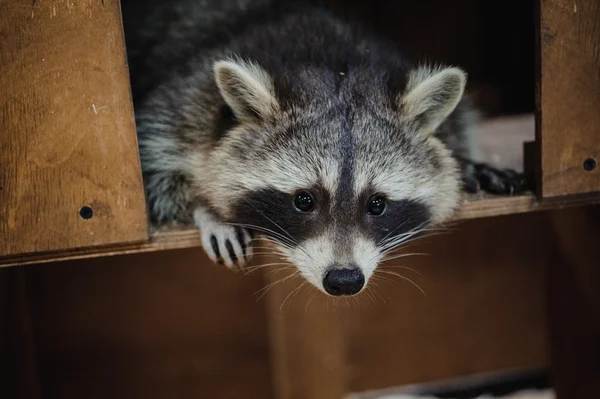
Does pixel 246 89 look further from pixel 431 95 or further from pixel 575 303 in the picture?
pixel 575 303

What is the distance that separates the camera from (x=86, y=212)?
6.16 ft

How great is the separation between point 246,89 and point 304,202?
384mm

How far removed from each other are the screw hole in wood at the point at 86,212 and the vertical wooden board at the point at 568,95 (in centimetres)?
136

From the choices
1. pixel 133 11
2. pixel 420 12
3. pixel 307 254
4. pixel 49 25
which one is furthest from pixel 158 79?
pixel 420 12

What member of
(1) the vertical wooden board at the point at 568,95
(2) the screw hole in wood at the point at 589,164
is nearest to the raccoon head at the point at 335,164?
(1) the vertical wooden board at the point at 568,95

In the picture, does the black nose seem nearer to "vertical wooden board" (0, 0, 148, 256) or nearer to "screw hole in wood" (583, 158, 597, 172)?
"vertical wooden board" (0, 0, 148, 256)

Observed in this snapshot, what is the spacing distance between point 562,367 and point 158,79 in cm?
211

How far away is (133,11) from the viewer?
9.80ft

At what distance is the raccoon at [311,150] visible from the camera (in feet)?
6.18

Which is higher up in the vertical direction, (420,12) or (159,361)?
(420,12)

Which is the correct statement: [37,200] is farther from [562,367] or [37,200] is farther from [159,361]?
[562,367]

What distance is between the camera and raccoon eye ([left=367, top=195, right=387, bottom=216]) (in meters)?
1.94

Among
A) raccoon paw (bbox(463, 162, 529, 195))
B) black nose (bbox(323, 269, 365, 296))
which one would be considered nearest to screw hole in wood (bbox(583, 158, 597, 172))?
raccoon paw (bbox(463, 162, 529, 195))

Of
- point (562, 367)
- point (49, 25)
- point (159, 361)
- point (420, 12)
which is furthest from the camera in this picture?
point (420, 12)
